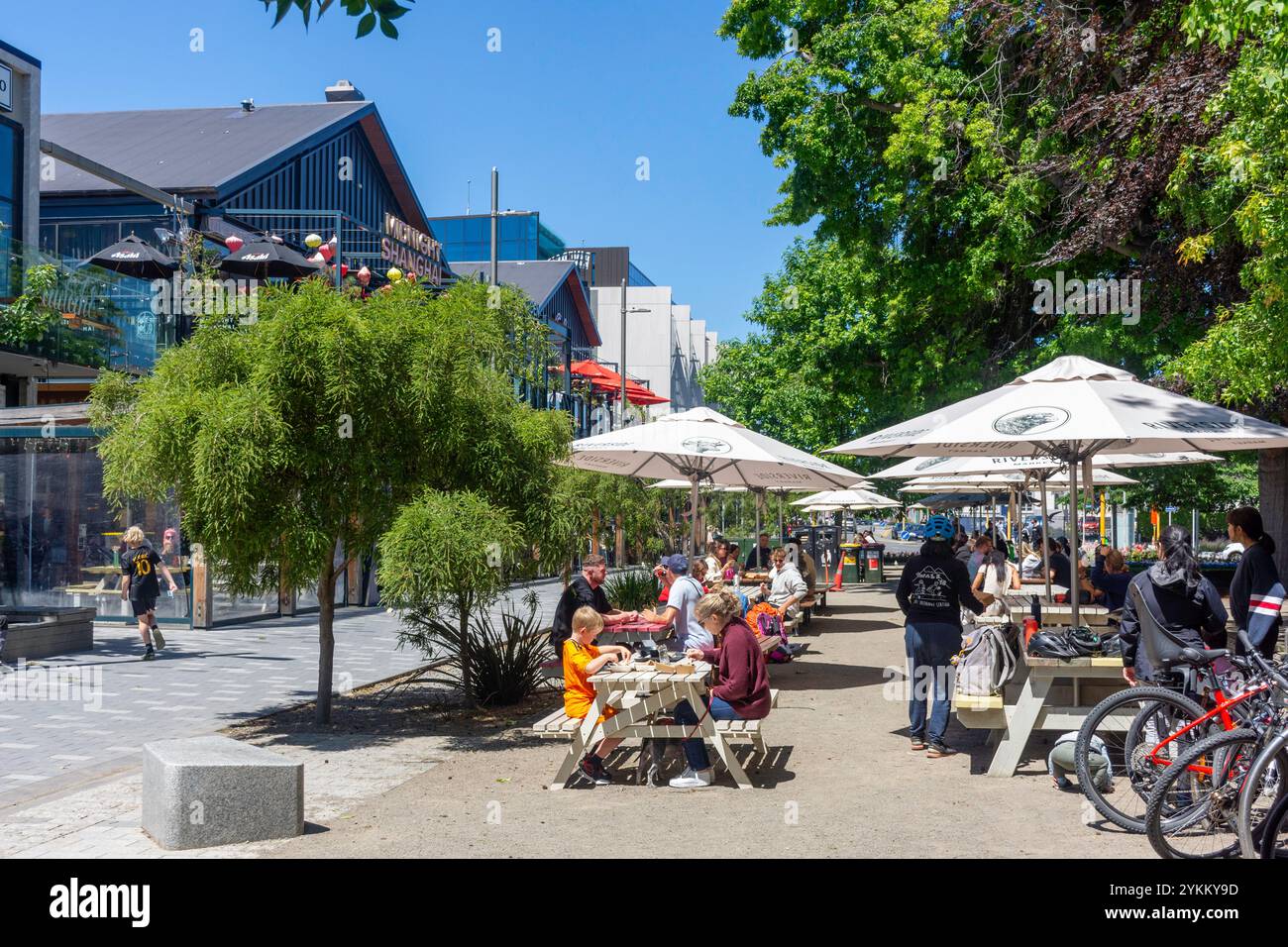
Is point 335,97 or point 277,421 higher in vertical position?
point 335,97

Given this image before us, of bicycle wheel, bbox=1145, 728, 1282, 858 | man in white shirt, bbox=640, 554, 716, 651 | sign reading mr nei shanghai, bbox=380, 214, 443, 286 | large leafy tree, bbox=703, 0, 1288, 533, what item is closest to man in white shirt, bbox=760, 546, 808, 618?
man in white shirt, bbox=640, 554, 716, 651

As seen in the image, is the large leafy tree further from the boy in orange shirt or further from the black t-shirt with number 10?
the black t-shirt with number 10

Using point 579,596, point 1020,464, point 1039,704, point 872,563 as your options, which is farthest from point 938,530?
point 872,563

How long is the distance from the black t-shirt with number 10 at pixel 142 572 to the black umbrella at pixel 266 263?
8.66 m

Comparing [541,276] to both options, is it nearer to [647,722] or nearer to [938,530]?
[938,530]

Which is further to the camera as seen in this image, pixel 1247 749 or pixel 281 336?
pixel 281 336

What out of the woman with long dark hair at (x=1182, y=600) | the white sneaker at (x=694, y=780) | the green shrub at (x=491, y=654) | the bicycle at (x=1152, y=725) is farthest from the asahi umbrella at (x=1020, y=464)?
the white sneaker at (x=694, y=780)

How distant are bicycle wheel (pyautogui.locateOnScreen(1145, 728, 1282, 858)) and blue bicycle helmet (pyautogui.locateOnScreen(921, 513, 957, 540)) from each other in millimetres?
3218

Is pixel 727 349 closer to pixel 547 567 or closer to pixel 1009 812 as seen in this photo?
pixel 547 567

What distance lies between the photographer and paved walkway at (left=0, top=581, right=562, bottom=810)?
8.89 metres

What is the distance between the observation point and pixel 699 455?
1192 cm

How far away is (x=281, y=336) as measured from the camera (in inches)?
362
